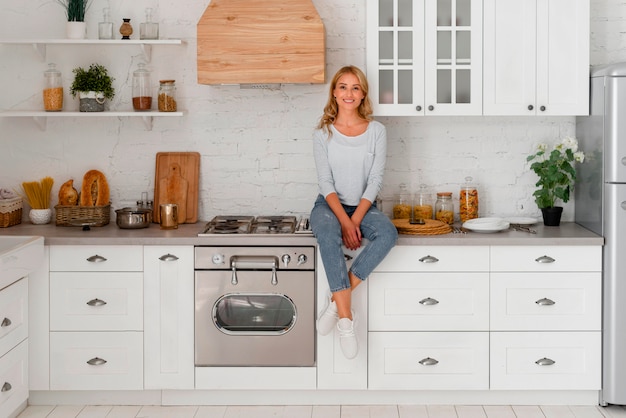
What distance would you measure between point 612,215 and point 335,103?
1.42 m

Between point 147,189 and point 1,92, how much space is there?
0.93 meters

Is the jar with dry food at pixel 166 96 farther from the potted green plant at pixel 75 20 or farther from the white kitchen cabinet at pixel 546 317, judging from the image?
the white kitchen cabinet at pixel 546 317

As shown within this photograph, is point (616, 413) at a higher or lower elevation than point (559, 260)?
lower

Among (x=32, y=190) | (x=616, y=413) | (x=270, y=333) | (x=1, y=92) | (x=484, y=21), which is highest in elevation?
(x=484, y=21)

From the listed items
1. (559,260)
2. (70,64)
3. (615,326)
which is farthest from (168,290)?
(615,326)

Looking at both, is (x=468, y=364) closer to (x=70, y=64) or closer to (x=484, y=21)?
(x=484, y=21)

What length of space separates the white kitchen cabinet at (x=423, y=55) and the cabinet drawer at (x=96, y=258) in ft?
4.51

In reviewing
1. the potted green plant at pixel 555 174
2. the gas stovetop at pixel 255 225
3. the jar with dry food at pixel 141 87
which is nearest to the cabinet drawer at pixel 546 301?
the potted green plant at pixel 555 174

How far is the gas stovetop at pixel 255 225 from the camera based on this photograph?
4.08 m

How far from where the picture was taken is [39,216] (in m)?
4.46

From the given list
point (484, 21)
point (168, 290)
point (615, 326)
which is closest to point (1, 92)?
point (168, 290)

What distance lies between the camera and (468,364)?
407cm

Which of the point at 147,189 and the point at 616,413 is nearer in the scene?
the point at 616,413

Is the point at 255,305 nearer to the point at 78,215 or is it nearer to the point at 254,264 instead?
the point at 254,264
